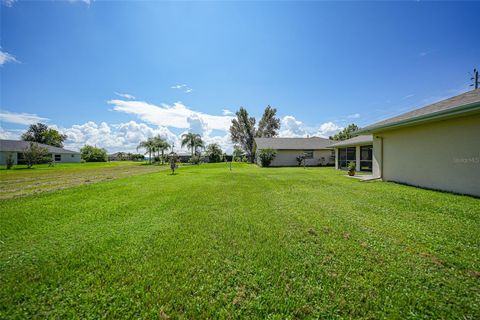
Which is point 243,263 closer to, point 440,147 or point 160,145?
point 440,147

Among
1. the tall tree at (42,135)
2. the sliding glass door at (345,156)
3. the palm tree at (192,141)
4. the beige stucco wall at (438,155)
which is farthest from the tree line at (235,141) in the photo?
the beige stucco wall at (438,155)

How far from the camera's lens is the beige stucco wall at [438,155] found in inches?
259

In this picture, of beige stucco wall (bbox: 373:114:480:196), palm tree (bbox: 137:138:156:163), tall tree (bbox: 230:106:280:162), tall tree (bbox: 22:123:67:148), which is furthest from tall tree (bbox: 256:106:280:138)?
tall tree (bbox: 22:123:67:148)

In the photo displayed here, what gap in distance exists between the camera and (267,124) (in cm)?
4612

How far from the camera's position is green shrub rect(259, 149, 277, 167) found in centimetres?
2544

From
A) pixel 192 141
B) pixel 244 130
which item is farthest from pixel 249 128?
pixel 192 141

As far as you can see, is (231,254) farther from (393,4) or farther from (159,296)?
(393,4)

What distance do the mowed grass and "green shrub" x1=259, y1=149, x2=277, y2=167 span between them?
2006 cm

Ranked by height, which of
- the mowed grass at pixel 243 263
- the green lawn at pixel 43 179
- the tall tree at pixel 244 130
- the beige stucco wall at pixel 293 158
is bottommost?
the mowed grass at pixel 243 263

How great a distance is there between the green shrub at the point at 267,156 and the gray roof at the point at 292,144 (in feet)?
4.21

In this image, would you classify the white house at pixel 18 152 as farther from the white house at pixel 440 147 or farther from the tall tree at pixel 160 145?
the white house at pixel 440 147

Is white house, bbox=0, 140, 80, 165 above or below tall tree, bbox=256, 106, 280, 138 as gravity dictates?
below

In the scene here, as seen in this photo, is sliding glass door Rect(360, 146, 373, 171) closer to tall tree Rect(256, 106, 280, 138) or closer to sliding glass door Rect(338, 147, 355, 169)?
sliding glass door Rect(338, 147, 355, 169)

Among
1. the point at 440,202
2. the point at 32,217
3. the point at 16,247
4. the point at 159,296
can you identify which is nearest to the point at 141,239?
the point at 159,296
